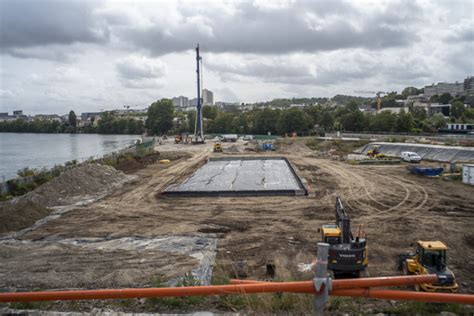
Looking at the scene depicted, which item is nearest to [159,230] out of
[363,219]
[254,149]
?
[363,219]

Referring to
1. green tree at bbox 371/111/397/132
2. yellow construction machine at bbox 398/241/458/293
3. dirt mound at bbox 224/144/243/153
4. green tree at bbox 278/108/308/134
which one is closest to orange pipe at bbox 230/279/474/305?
yellow construction machine at bbox 398/241/458/293

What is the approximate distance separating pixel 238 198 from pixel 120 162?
66.0ft

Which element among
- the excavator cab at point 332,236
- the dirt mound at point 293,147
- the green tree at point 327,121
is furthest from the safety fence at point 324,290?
the green tree at point 327,121

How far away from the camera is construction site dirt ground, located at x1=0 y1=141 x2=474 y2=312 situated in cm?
1184

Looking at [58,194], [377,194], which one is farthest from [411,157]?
[58,194]

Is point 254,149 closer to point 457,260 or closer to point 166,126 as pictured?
point 457,260

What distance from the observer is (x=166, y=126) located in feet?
392

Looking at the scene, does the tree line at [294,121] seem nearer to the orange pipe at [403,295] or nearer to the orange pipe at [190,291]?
the orange pipe at [403,295]

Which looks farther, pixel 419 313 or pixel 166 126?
pixel 166 126

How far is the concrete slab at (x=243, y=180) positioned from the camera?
24.2 metres

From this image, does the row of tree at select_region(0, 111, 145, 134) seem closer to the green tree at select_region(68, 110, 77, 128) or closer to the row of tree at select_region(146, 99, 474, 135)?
the green tree at select_region(68, 110, 77, 128)

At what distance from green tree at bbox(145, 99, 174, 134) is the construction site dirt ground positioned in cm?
9062

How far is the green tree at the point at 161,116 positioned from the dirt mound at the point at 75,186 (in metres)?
88.3

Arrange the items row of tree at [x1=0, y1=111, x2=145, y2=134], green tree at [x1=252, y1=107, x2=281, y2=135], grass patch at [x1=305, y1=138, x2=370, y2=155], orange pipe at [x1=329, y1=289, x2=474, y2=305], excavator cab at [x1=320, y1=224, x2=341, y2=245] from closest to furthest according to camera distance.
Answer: orange pipe at [x1=329, y1=289, x2=474, y2=305]
excavator cab at [x1=320, y1=224, x2=341, y2=245]
grass patch at [x1=305, y1=138, x2=370, y2=155]
green tree at [x1=252, y1=107, x2=281, y2=135]
row of tree at [x1=0, y1=111, x2=145, y2=134]
